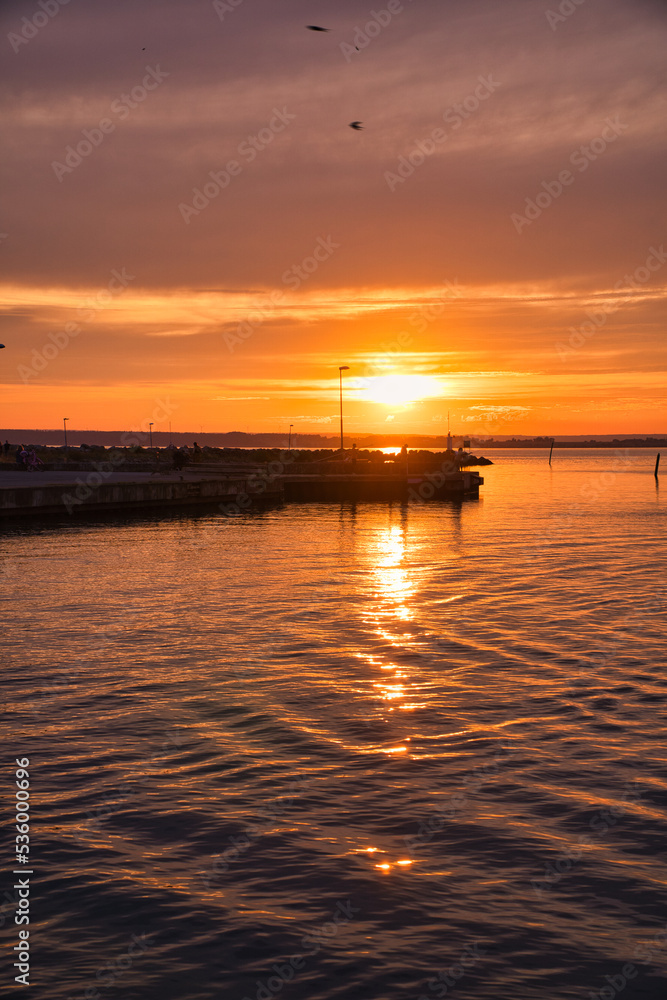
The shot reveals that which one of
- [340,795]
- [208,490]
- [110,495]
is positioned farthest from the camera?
[208,490]

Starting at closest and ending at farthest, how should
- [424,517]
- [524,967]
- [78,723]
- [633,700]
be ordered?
[524,967] < [78,723] < [633,700] < [424,517]

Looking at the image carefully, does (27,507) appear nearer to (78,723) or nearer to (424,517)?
(424,517)

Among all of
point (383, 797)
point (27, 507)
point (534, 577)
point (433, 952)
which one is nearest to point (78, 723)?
point (383, 797)

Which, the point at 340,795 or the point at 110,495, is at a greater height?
the point at 110,495

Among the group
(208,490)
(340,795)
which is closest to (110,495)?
(208,490)

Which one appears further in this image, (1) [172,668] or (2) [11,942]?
(1) [172,668]

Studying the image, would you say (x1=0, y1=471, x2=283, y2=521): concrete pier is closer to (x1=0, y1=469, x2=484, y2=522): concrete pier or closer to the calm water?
(x1=0, y1=469, x2=484, y2=522): concrete pier

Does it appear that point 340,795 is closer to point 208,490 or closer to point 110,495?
point 110,495

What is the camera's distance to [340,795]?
8.84 meters

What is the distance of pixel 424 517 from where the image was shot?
2117 inches

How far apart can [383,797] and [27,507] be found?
3586 centimetres

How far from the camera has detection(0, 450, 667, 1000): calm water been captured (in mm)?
6055

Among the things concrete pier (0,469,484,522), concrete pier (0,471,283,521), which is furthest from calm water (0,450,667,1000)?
concrete pier (0,469,484,522)

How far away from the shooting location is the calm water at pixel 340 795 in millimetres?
6055
